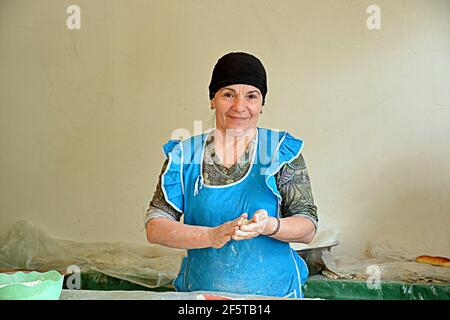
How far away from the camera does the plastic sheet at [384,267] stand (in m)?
1.52

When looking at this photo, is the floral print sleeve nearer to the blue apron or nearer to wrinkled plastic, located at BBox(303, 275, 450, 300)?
the blue apron

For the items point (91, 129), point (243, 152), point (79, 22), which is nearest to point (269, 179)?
point (243, 152)

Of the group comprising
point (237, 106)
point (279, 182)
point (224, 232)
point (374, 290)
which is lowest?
point (374, 290)

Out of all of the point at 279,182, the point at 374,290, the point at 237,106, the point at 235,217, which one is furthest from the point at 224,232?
the point at 374,290

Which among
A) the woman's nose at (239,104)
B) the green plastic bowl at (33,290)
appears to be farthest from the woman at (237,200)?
the green plastic bowl at (33,290)

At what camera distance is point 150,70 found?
1.60m

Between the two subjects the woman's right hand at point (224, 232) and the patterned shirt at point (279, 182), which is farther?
the patterned shirt at point (279, 182)

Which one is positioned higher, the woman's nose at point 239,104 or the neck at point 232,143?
the woman's nose at point 239,104

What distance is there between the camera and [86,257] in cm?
160

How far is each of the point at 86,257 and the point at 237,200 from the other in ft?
1.43

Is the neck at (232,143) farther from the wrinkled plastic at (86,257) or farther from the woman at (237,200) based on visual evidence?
the wrinkled plastic at (86,257)

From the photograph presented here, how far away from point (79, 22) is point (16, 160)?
1.25 feet

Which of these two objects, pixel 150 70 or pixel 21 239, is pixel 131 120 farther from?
pixel 21 239

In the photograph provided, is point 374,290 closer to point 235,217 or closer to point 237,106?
point 235,217
